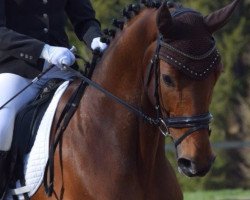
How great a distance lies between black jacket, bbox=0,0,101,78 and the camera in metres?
5.47

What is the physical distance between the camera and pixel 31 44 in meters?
5.44

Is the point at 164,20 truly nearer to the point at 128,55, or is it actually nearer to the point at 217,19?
the point at 217,19

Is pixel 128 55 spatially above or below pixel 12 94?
above

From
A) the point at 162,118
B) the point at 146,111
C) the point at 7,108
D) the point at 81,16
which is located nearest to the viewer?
the point at 162,118

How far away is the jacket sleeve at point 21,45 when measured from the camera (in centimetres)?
543

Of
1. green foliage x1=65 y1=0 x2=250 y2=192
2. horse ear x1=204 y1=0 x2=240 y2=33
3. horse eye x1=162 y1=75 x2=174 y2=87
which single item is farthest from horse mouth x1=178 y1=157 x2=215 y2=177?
green foliage x1=65 y1=0 x2=250 y2=192

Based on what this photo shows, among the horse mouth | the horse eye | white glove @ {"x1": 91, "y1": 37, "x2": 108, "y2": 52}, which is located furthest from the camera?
white glove @ {"x1": 91, "y1": 37, "x2": 108, "y2": 52}

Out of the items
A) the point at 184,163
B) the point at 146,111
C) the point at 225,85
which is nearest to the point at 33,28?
the point at 146,111

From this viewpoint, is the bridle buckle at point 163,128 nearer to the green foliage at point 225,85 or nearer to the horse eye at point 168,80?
the horse eye at point 168,80

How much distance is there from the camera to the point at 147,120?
492cm

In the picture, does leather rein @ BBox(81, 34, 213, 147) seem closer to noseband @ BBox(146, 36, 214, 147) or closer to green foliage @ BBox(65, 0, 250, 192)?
noseband @ BBox(146, 36, 214, 147)

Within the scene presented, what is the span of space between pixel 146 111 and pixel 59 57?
0.68 m

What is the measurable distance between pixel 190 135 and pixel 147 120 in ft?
1.35

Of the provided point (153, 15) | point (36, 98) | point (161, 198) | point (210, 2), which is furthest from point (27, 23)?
point (210, 2)
